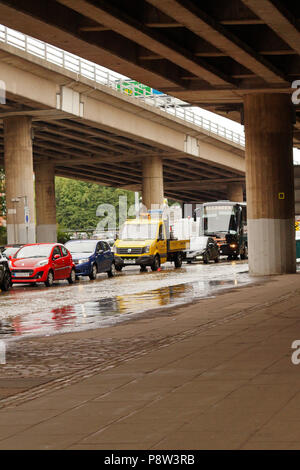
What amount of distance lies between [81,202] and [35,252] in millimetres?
92022

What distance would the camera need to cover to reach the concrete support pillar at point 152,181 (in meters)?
66.0

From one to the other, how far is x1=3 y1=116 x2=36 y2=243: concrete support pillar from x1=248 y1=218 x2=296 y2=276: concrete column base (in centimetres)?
1971

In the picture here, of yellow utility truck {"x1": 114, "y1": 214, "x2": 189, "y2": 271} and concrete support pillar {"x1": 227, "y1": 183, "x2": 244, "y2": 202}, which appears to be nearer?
yellow utility truck {"x1": 114, "y1": 214, "x2": 189, "y2": 271}

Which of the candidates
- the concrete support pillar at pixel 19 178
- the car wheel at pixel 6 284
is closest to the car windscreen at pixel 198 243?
the concrete support pillar at pixel 19 178

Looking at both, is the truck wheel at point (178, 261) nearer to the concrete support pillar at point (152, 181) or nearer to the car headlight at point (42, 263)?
the car headlight at point (42, 263)

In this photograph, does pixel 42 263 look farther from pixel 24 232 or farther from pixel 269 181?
pixel 24 232

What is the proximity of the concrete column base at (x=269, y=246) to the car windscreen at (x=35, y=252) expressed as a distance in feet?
22.4

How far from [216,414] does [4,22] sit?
45.7 feet

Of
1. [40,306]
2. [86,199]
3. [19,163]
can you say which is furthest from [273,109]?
[86,199]

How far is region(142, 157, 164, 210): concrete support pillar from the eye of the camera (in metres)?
66.0

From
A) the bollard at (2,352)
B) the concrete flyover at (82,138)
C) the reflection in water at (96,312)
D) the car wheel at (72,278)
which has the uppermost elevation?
Answer: the concrete flyover at (82,138)

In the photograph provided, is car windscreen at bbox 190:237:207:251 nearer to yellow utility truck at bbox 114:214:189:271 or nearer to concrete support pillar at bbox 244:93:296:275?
yellow utility truck at bbox 114:214:189:271

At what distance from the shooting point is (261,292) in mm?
21547

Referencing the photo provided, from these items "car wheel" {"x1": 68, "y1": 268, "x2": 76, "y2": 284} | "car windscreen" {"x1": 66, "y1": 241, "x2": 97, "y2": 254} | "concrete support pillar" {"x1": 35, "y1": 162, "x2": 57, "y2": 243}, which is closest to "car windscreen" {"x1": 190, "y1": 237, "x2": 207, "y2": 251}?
"car windscreen" {"x1": 66, "y1": 241, "x2": 97, "y2": 254}
